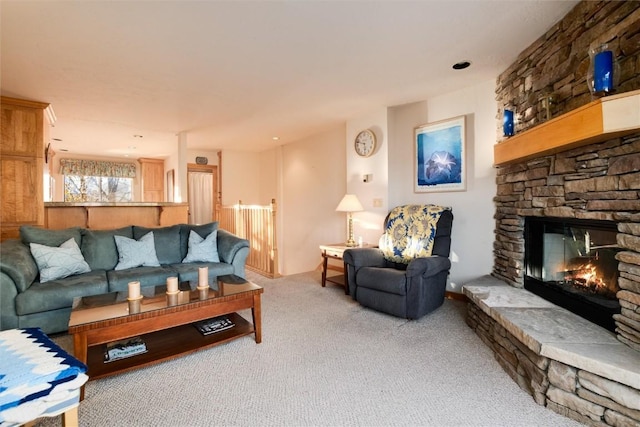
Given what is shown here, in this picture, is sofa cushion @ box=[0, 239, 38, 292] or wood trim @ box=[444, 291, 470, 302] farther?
wood trim @ box=[444, 291, 470, 302]

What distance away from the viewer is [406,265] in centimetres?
335

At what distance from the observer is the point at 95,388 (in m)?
1.84

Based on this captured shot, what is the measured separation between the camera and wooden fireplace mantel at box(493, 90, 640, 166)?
152 cm

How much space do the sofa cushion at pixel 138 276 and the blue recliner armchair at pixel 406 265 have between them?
1.90m

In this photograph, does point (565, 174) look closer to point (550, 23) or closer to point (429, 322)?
point (550, 23)

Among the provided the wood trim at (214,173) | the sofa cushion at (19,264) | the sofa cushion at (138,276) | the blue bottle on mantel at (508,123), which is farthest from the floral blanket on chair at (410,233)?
the wood trim at (214,173)

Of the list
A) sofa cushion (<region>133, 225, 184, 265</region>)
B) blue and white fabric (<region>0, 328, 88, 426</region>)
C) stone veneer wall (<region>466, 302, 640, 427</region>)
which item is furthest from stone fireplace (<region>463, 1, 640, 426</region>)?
sofa cushion (<region>133, 225, 184, 265</region>)

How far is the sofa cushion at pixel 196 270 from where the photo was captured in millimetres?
3143

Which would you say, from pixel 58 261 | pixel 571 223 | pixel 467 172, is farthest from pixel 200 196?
pixel 571 223

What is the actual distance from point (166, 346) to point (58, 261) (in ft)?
4.96

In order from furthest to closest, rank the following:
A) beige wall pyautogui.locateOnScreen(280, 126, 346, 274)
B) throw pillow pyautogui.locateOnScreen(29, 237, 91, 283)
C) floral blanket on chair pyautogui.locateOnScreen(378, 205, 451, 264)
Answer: beige wall pyautogui.locateOnScreen(280, 126, 346, 274) → floral blanket on chair pyautogui.locateOnScreen(378, 205, 451, 264) → throw pillow pyautogui.locateOnScreen(29, 237, 91, 283)

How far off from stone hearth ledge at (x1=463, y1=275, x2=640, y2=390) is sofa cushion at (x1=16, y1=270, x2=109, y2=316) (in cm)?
328

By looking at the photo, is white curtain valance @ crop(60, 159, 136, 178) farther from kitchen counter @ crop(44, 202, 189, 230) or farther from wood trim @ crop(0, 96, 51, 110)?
wood trim @ crop(0, 96, 51, 110)

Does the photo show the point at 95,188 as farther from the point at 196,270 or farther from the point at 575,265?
the point at 575,265
